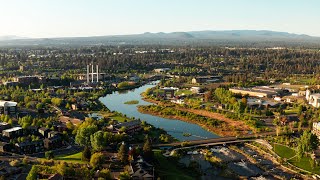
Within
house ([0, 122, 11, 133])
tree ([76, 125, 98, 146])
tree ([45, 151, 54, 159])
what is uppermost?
tree ([76, 125, 98, 146])

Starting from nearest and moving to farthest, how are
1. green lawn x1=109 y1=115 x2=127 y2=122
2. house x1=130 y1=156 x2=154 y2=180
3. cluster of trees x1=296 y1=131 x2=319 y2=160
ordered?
1. house x1=130 y1=156 x2=154 y2=180
2. cluster of trees x1=296 y1=131 x2=319 y2=160
3. green lawn x1=109 y1=115 x2=127 y2=122

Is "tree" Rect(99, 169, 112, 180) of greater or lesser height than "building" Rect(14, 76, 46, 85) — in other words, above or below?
below

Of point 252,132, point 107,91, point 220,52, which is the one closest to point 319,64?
point 220,52

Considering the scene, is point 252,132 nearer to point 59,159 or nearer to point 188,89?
point 59,159

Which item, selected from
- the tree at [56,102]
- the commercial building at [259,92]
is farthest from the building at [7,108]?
the commercial building at [259,92]

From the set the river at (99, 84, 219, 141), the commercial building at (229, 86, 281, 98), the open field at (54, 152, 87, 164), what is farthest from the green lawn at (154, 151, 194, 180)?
the commercial building at (229, 86, 281, 98)

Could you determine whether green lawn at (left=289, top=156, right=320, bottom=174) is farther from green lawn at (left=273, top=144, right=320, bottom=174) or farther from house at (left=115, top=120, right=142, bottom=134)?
house at (left=115, top=120, right=142, bottom=134)

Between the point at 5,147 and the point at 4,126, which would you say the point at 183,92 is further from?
the point at 5,147
